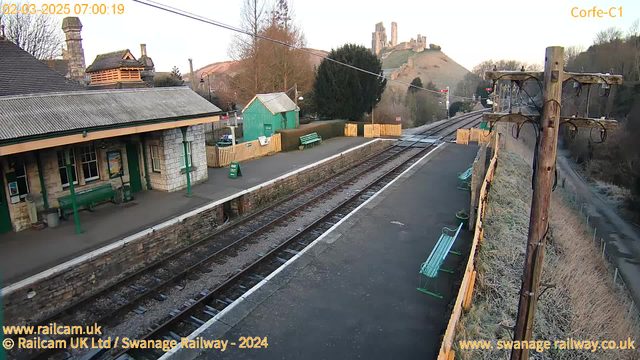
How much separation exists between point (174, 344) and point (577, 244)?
49.9ft

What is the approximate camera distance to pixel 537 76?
15.0 feet

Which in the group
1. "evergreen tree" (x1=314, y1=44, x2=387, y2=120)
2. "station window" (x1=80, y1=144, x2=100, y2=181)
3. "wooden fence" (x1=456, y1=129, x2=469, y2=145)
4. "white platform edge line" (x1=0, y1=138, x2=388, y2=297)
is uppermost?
"evergreen tree" (x1=314, y1=44, x2=387, y2=120)

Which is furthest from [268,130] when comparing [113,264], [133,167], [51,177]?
[113,264]

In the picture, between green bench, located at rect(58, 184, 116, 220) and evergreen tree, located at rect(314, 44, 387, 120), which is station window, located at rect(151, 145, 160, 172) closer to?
green bench, located at rect(58, 184, 116, 220)

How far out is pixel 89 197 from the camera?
12.2 metres

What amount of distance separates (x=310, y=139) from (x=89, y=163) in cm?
1441

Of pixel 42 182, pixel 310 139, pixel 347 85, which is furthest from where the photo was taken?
pixel 347 85

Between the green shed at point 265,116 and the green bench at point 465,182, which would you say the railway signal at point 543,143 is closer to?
the green bench at point 465,182

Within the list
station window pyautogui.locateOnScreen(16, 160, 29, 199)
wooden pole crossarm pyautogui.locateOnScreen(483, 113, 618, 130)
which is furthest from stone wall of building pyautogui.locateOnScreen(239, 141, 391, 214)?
wooden pole crossarm pyautogui.locateOnScreen(483, 113, 618, 130)

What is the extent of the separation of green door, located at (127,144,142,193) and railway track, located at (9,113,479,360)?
4.34 meters

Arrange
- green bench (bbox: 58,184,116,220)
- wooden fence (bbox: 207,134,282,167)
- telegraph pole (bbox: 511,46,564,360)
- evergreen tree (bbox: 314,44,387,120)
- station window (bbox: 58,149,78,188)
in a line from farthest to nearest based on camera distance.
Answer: evergreen tree (bbox: 314,44,387,120) < wooden fence (bbox: 207,134,282,167) < station window (bbox: 58,149,78,188) < green bench (bbox: 58,184,116,220) < telegraph pole (bbox: 511,46,564,360)

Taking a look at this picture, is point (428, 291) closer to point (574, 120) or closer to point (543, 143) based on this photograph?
point (543, 143)

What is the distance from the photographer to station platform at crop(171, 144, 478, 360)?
21.1ft

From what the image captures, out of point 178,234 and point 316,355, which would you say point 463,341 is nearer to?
point 316,355
